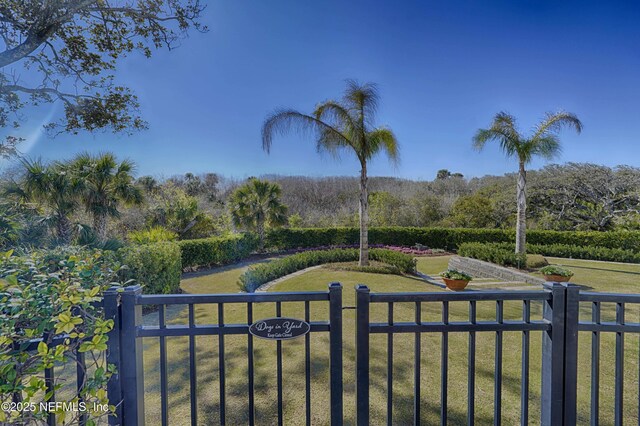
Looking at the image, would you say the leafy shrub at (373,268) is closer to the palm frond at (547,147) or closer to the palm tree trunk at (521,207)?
the palm tree trunk at (521,207)

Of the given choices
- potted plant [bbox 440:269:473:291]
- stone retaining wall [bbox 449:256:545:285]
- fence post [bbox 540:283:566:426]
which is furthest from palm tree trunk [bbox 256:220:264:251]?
fence post [bbox 540:283:566:426]

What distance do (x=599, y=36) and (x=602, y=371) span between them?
7488 mm

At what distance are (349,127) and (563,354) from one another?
775 cm

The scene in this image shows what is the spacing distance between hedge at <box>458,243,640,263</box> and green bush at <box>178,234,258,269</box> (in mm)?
10071

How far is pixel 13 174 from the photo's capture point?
6.10 m

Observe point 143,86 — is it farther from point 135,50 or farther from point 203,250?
point 203,250

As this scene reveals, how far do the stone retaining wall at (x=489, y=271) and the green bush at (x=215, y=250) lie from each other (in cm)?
938

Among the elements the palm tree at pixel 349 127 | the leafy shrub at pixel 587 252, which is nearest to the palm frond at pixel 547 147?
the leafy shrub at pixel 587 252

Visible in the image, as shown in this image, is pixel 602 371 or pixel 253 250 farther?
pixel 253 250

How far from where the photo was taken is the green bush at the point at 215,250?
33.4 feet

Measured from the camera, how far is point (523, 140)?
9195 mm

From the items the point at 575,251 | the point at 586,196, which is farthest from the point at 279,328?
the point at 586,196

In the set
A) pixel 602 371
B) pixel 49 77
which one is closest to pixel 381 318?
pixel 602 371

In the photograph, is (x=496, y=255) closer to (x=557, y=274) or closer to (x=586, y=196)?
(x=557, y=274)
